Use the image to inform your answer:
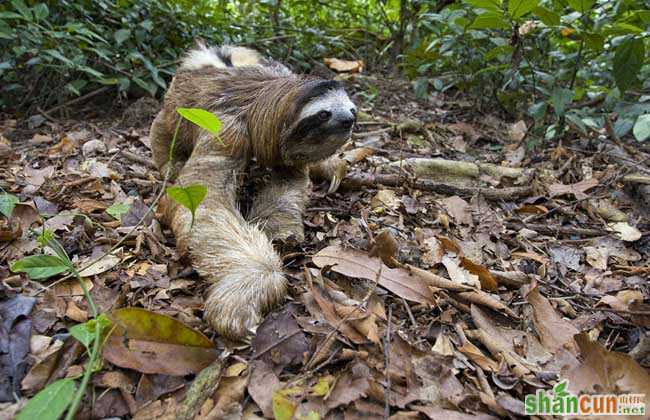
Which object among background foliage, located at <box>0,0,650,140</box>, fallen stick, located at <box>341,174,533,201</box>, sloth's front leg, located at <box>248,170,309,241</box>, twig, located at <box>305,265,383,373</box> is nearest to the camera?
twig, located at <box>305,265,383,373</box>

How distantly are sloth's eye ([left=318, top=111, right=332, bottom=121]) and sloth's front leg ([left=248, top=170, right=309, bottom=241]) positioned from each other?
0.89 meters

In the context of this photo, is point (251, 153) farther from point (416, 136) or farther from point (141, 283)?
point (416, 136)

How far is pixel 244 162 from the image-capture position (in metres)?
4.74

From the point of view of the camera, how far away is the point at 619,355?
2492 mm

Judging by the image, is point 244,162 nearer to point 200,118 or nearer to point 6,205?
point 200,118

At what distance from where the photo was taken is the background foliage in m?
5.39

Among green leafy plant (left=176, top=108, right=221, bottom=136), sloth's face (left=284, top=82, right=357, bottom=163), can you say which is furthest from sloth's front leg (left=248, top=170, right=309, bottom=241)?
green leafy plant (left=176, top=108, right=221, bottom=136)

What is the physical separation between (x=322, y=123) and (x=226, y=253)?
1.64 m

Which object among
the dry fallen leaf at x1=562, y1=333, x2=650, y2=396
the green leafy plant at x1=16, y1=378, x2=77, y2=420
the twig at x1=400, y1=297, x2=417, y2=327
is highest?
the green leafy plant at x1=16, y1=378, x2=77, y2=420

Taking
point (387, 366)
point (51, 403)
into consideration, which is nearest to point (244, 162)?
point (387, 366)

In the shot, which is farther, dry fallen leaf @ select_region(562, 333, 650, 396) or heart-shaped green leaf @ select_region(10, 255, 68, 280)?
heart-shaped green leaf @ select_region(10, 255, 68, 280)

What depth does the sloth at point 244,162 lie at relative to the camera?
321 centimetres

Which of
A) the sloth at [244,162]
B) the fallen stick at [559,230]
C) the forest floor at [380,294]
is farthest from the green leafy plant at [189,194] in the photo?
the fallen stick at [559,230]
